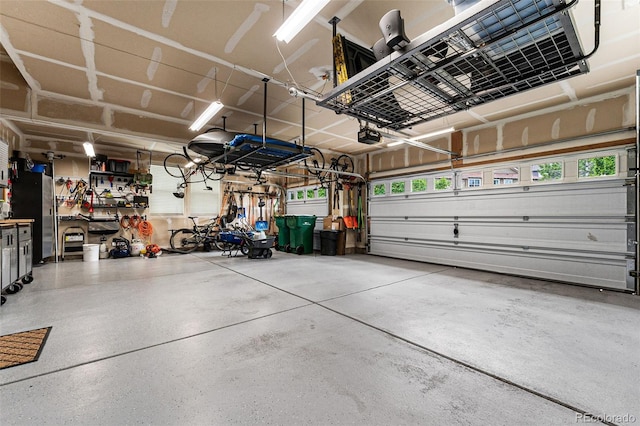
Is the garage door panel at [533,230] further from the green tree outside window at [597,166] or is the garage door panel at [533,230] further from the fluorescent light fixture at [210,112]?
the fluorescent light fixture at [210,112]

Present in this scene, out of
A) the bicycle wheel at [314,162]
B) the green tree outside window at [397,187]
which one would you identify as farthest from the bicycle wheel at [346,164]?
the green tree outside window at [397,187]

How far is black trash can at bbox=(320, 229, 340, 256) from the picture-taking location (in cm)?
735

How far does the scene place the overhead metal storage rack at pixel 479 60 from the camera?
5.23 feet

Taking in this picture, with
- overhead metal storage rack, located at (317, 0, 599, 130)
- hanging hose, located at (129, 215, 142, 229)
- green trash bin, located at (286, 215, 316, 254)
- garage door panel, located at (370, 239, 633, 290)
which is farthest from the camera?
green trash bin, located at (286, 215, 316, 254)

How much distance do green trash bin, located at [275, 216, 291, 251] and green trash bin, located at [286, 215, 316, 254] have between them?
1.75 ft

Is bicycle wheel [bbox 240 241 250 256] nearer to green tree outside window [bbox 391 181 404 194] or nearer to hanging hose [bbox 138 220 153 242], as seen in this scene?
hanging hose [bbox 138 220 153 242]

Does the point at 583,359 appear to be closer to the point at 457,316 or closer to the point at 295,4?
the point at 457,316

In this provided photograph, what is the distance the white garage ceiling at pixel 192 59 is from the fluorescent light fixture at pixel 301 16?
17.6 inches

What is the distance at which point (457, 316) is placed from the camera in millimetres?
2721

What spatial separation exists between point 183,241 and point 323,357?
7.40m

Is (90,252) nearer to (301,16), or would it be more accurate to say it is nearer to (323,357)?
(323,357)

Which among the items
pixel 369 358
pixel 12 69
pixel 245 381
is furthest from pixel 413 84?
pixel 12 69

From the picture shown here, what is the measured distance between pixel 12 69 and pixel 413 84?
5.06m

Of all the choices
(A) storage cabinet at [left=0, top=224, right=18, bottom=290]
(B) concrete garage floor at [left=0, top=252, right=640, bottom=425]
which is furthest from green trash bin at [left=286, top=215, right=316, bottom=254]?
(A) storage cabinet at [left=0, top=224, right=18, bottom=290]
